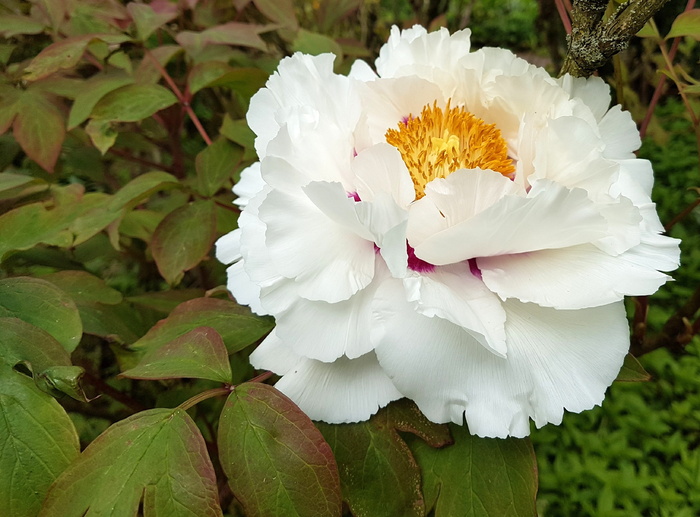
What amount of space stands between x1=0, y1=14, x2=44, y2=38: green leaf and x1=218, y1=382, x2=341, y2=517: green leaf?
0.69 metres

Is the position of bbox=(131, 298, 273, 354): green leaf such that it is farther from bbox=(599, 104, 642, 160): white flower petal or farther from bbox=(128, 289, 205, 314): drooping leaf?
bbox=(599, 104, 642, 160): white flower petal

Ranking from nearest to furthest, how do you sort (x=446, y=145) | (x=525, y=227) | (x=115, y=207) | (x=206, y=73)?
(x=525, y=227) < (x=446, y=145) < (x=115, y=207) < (x=206, y=73)

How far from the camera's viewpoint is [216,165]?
734 mm

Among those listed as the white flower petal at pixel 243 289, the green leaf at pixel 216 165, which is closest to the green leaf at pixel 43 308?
the white flower petal at pixel 243 289

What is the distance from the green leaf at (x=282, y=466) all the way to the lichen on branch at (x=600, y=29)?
0.42 meters

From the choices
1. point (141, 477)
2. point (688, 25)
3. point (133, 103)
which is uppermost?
point (688, 25)

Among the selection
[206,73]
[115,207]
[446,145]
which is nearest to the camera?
[446,145]

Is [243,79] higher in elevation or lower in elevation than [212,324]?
higher

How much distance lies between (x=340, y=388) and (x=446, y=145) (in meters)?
0.25

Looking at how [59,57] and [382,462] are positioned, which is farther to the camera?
[59,57]

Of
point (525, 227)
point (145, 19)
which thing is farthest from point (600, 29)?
point (145, 19)

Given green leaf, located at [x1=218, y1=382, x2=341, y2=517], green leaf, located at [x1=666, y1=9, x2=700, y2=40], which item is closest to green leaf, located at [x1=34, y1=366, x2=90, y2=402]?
green leaf, located at [x1=218, y1=382, x2=341, y2=517]

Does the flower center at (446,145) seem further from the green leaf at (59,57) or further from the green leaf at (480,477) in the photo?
the green leaf at (59,57)

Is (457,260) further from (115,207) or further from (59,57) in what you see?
(59,57)
